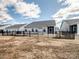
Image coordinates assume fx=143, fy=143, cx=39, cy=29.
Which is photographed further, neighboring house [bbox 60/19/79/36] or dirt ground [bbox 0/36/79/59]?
neighboring house [bbox 60/19/79/36]

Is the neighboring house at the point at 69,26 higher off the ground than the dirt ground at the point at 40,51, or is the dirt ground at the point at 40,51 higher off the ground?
the neighboring house at the point at 69,26

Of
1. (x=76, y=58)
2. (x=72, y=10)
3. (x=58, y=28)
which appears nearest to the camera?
(x=76, y=58)

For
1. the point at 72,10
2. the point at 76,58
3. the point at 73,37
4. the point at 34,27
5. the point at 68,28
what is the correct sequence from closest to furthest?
1. the point at 76,58
2. the point at 73,37
3. the point at 68,28
4. the point at 34,27
5. the point at 72,10

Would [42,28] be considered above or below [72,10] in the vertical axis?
below

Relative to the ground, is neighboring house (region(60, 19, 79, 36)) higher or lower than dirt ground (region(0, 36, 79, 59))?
higher

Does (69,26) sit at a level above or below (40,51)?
above

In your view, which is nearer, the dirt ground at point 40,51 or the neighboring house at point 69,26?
the dirt ground at point 40,51

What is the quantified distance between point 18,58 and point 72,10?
3280 inches

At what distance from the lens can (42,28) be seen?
4253cm

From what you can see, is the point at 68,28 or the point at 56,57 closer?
the point at 56,57

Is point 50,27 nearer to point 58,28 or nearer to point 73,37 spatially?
point 58,28

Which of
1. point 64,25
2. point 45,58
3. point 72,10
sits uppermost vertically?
point 72,10

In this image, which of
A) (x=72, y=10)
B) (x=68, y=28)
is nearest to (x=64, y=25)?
(x=68, y=28)

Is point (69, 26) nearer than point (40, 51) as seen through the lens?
No
